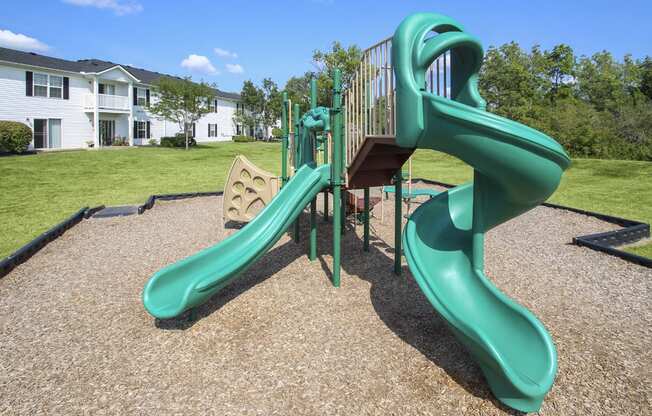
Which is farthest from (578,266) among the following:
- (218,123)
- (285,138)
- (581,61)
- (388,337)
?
(581,61)

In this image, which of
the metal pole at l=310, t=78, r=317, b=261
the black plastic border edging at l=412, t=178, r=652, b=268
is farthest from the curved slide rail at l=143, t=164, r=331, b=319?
the black plastic border edging at l=412, t=178, r=652, b=268

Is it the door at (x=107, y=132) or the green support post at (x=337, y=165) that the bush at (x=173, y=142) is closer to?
the door at (x=107, y=132)

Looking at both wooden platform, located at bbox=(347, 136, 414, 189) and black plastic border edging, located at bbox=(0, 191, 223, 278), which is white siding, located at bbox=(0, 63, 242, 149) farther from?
wooden platform, located at bbox=(347, 136, 414, 189)

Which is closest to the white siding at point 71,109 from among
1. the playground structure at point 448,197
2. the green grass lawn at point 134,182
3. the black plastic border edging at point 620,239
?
the green grass lawn at point 134,182

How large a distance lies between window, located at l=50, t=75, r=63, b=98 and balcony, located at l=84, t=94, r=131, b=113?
1.81m

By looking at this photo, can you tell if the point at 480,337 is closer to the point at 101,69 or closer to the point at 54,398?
the point at 54,398

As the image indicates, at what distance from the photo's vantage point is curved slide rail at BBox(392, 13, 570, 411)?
10.8 ft

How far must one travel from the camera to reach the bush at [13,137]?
23.2 meters

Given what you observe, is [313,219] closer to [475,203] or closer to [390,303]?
[390,303]

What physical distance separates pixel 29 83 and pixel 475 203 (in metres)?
32.3

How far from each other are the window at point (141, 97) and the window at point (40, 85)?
25.0ft

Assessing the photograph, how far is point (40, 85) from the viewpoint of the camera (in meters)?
28.0

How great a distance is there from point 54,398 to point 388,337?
309 cm

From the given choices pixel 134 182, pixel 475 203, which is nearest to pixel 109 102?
pixel 134 182
